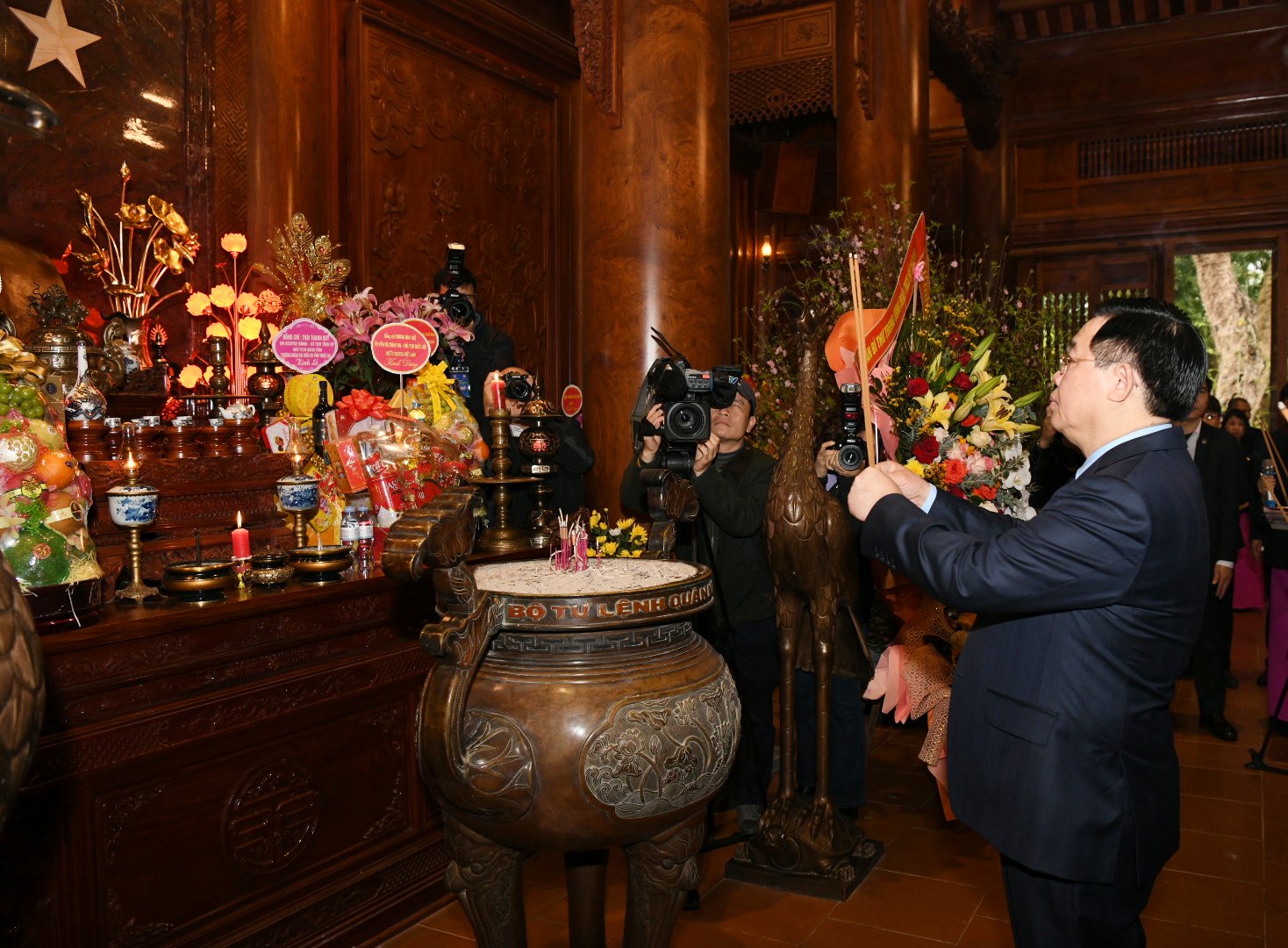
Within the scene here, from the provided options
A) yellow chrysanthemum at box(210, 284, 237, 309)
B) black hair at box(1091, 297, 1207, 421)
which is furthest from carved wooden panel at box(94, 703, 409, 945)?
black hair at box(1091, 297, 1207, 421)

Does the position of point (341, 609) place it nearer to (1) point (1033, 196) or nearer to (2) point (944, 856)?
(2) point (944, 856)

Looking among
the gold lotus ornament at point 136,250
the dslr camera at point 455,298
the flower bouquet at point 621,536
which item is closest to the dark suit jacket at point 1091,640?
the flower bouquet at point 621,536

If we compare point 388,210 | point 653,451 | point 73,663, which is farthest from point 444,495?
point 388,210

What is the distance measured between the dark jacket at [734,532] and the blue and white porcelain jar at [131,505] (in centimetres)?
138

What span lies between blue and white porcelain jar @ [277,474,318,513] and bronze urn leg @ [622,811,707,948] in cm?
142

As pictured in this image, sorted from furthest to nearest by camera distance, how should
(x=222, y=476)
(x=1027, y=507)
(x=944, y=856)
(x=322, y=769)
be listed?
(x=1027, y=507), (x=944, y=856), (x=222, y=476), (x=322, y=769)

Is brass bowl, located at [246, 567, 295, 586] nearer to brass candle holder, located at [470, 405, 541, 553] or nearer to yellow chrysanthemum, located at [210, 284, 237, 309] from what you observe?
brass candle holder, located at [470, 405, 541, 553]

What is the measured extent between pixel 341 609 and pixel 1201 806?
3.08 meters

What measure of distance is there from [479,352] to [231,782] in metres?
2.04

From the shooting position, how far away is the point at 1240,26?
27.7 feet

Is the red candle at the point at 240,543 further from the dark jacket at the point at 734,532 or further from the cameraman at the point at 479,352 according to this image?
the cameraman at the point at 479,352

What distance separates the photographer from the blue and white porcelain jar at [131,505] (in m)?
2.42

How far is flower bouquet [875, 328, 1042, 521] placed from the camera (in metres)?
3.36

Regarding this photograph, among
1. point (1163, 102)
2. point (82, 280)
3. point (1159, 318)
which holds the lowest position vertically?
point (1159, 318)
